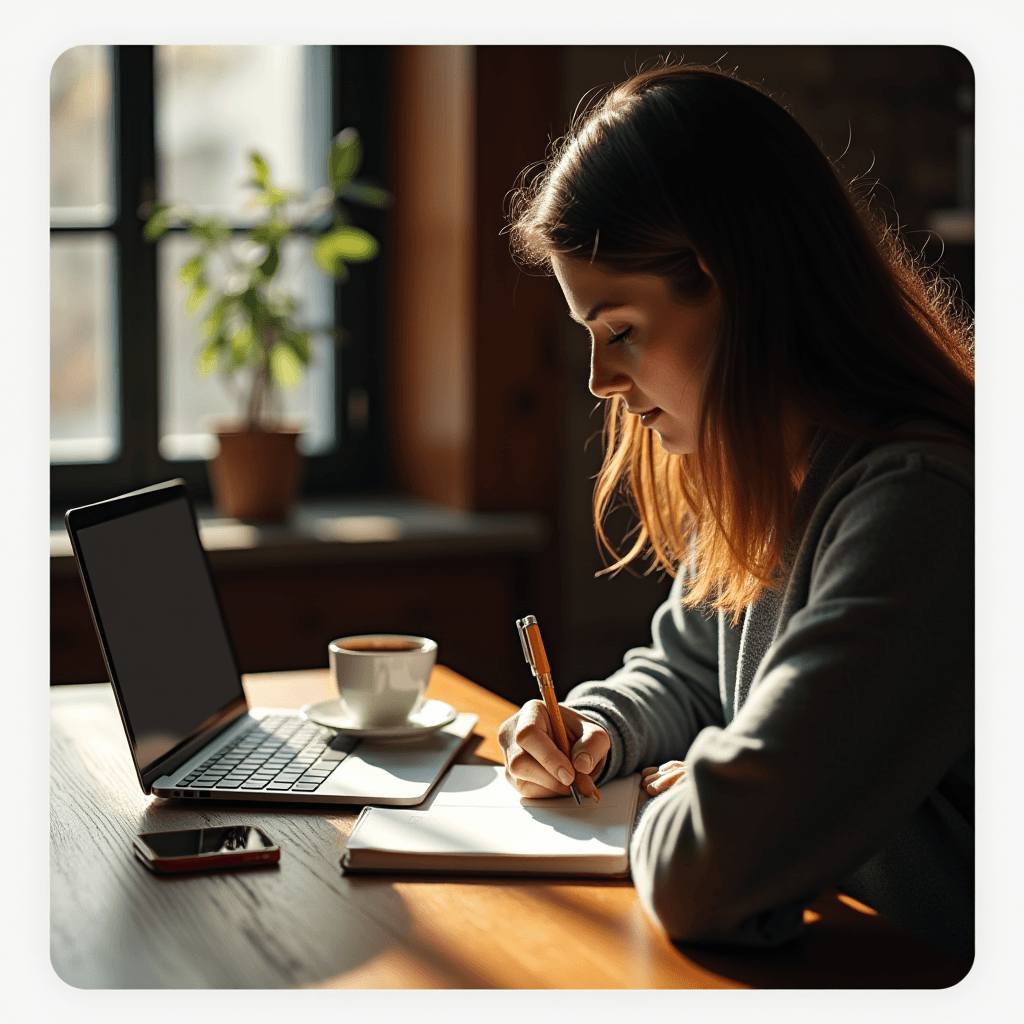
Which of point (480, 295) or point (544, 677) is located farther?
point (480, 295)

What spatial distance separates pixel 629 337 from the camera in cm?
89

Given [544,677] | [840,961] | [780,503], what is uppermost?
[780,503]

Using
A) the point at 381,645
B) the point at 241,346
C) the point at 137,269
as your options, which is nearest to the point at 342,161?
the point at 241,346

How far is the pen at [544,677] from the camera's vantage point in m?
0.95

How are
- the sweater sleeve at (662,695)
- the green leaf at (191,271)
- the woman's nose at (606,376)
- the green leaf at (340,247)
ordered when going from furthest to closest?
the green leaf at (340,247) → the green leaf at (191,271) → the sweater sleeve at (662,695) → the woman's nose at (606,376)

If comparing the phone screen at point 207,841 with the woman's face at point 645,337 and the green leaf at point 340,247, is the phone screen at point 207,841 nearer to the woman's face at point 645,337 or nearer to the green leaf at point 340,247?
the woman's face at point 645,337

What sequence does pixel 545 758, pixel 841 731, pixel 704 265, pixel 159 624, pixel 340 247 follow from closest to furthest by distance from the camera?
pixel 841 731
pixel 704 265
pixel 545 758
pixel 159 624
pixel 340 247

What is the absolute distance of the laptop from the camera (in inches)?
37.4

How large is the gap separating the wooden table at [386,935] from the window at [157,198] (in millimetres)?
1546

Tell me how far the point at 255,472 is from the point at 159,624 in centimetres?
115

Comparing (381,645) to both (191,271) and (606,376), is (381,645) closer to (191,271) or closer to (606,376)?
(606,376)

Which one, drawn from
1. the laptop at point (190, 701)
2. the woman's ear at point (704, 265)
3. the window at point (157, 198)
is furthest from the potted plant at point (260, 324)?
the woman's ear at point (704, 265)

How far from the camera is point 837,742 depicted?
68 cm

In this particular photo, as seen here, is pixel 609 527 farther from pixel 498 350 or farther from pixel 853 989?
pixel 853 989
